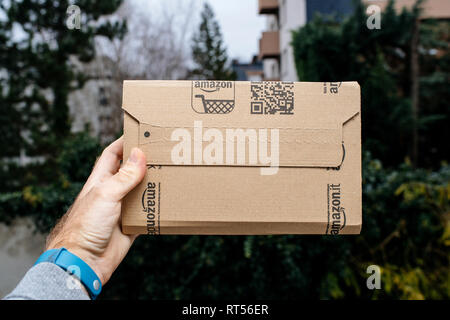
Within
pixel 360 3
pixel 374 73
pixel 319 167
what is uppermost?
pixel 360 3

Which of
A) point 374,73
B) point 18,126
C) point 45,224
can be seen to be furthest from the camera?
point 18,126

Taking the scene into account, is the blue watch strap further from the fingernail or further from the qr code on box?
the qr code on box

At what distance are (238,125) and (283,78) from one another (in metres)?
9.83

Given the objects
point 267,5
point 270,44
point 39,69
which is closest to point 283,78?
point 270,44

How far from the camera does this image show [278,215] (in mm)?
1332

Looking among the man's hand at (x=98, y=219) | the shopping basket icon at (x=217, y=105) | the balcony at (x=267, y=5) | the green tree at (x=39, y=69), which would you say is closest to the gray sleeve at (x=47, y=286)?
the man's hand at (x=98, y=219)

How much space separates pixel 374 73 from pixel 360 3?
127 cm

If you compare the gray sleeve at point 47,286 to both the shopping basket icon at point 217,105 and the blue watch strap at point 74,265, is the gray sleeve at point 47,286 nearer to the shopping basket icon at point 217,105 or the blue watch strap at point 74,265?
the blue watch strap at point 74,265

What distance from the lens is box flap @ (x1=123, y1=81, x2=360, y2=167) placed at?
1.33m

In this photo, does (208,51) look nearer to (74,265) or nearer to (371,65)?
(371,65)

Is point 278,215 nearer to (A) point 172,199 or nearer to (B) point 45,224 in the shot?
(A) point 172,199

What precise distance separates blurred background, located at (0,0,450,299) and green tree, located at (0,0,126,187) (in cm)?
Answer: 3

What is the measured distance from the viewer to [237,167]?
134cm
